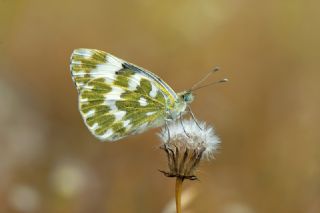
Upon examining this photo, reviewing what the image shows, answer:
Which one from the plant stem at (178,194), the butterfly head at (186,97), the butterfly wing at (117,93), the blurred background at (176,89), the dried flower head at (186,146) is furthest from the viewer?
the blurred background at (176,89)

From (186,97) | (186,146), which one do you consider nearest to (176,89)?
(186,97)

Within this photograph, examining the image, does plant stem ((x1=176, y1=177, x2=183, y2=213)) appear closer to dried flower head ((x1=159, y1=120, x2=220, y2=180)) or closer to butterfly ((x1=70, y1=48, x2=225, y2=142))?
dried flower head ((x1=159, y1=120, x2=220, y2=180))

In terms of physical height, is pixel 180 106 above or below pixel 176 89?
below

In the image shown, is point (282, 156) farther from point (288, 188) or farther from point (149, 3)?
point (149, 3)

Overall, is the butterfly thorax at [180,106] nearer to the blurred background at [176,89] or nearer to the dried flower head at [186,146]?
the dried flower head at [186,146]

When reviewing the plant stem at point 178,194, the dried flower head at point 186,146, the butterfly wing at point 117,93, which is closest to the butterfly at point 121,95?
the butterfly wing at point 117,93

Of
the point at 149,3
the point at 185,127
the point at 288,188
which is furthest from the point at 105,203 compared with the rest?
the point at 149,3

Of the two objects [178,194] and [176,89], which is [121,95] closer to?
[178,194]
